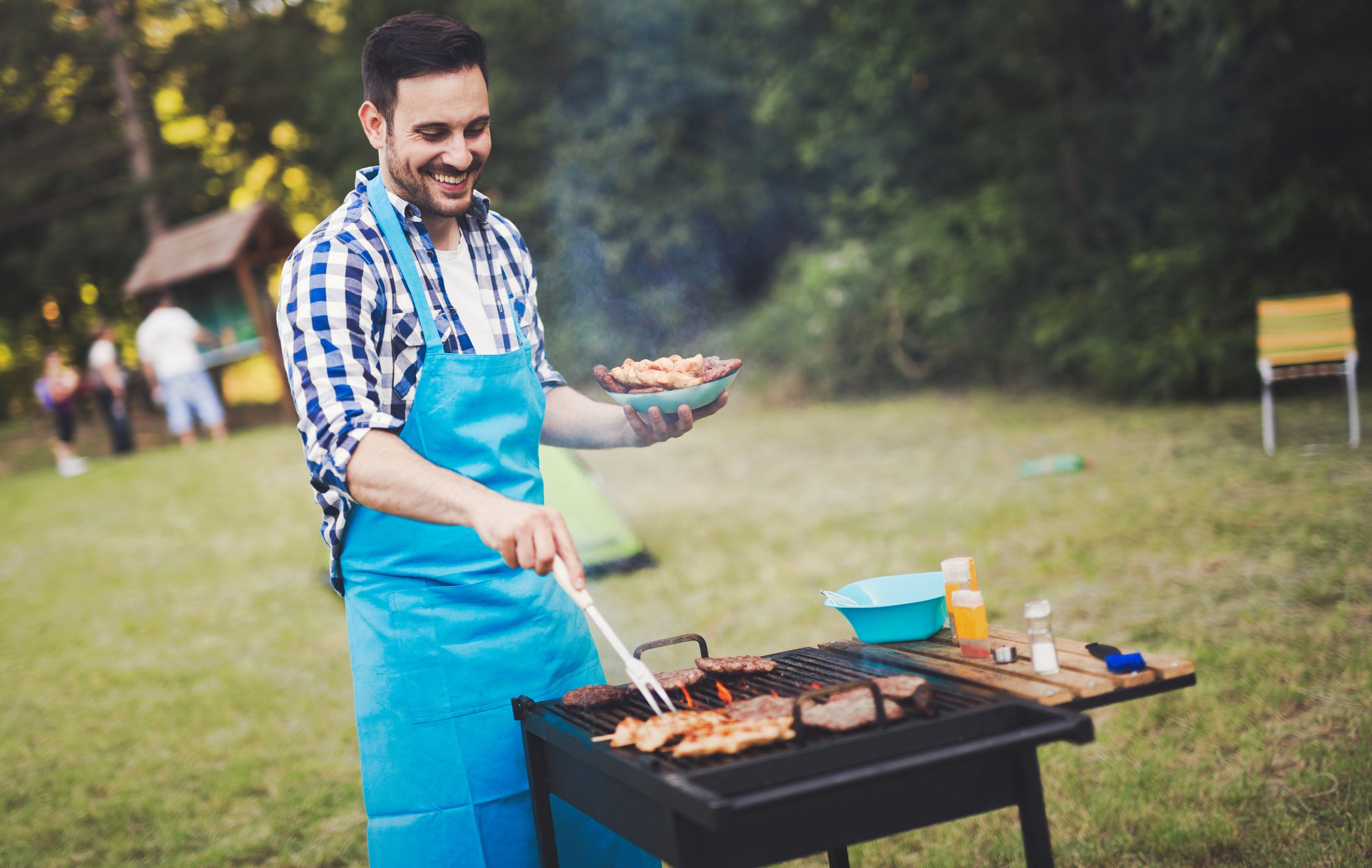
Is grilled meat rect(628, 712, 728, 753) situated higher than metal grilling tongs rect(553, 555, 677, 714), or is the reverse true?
metal grilling tongs rect(553, 555, 677, 714)

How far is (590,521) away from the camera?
6.53 m

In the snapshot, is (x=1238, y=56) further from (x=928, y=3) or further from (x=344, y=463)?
(x=344, y=463)

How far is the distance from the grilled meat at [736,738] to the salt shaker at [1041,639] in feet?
1.50

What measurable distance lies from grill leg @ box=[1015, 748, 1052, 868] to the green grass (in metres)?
1.54

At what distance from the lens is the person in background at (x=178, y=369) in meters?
13.1

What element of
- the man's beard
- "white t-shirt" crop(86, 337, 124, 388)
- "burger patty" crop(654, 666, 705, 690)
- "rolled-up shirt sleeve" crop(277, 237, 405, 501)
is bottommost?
"burger patty" crop(654, 666, 705, 690)

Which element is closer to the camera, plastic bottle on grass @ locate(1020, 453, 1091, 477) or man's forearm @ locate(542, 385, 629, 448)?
man's forearm @ locate(542, 385, 629, 448)

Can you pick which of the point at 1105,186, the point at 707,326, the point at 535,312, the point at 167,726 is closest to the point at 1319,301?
the point at 1105,186

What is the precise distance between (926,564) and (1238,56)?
761 centimetres

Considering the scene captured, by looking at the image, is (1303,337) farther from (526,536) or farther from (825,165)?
(825,165)

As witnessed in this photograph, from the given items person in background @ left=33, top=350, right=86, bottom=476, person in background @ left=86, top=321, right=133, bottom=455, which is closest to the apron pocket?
person in background @ left=33, top=350, right=86, bottom=476

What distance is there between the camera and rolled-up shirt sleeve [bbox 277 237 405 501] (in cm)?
176

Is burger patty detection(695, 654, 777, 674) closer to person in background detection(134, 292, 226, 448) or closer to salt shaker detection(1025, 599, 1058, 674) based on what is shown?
salt shaker detection(1025, 599, 1058, 674)

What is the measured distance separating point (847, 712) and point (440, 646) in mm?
790
